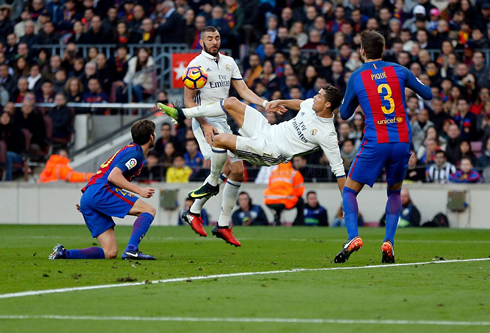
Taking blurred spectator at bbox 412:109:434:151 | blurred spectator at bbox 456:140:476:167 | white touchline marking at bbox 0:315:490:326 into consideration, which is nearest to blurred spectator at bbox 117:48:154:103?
blurred spectator at bbox 412:109:434:151

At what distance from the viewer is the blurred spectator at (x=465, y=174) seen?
61.5 feet

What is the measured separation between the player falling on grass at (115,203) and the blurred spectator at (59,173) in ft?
35.8

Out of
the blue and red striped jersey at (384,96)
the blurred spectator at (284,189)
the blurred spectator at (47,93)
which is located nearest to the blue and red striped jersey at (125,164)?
the blue and red striped jersey at (384,96)

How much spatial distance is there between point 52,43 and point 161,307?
20.5 meters

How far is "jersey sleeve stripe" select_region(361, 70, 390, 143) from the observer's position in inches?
372

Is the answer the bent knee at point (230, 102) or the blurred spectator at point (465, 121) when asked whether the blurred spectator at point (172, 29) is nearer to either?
the blurred spectator at point (465, 121)

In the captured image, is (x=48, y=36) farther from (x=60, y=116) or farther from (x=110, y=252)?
(x=110, y=252)

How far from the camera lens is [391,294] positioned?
6805mm

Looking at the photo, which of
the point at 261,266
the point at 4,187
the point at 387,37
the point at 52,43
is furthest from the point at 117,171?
the point at 52,43

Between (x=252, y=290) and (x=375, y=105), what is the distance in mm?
3158

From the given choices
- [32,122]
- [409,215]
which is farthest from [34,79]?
[409,215]

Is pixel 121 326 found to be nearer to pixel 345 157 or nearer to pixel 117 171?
pixel 117 171

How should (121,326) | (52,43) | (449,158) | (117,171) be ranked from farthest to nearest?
1. (52,43)
2. (449,158)
3. (117,171)
4. (121,326)

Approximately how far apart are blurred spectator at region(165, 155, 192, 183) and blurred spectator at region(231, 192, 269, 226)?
1482 millimetres
